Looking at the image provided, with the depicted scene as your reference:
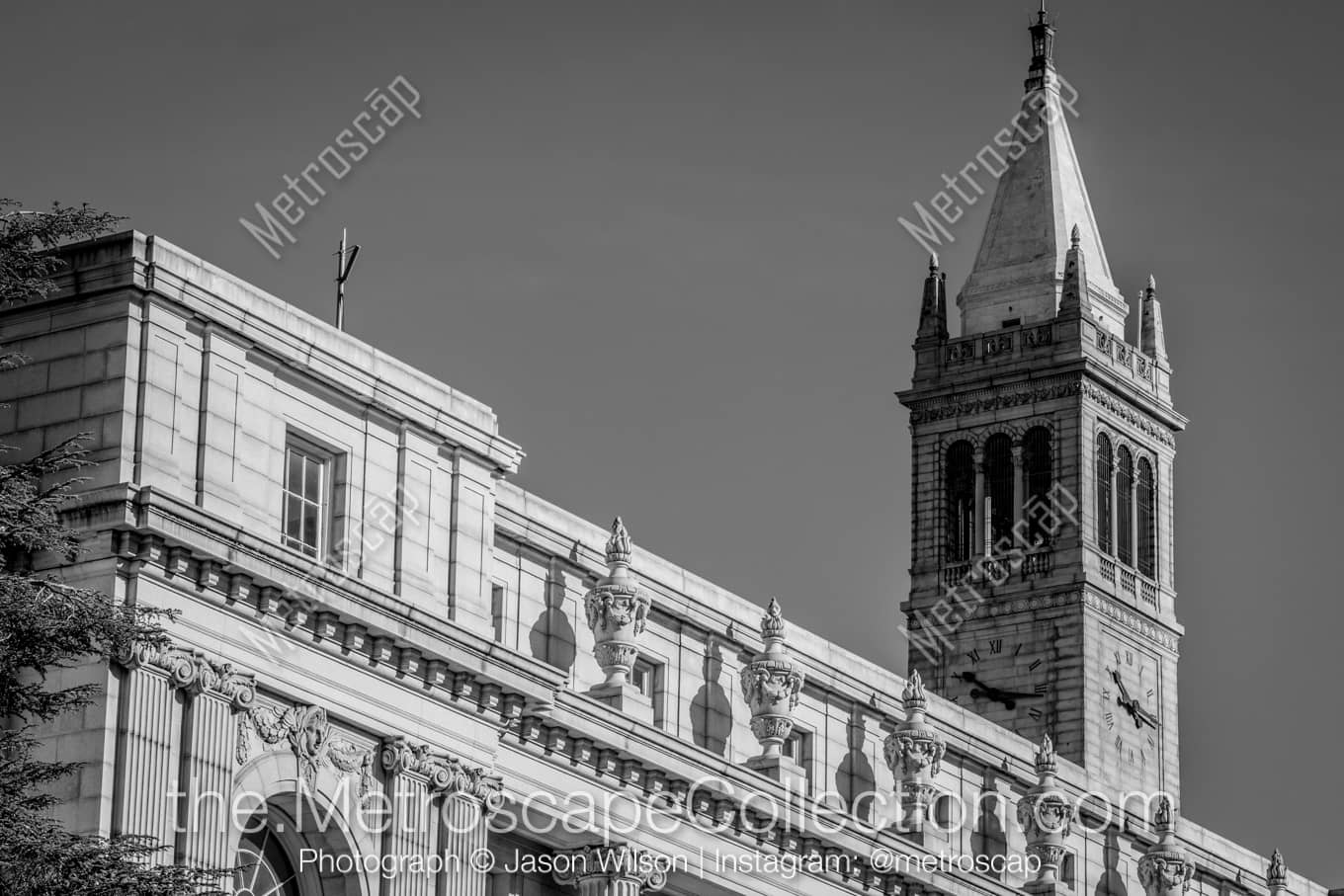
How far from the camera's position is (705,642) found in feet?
234

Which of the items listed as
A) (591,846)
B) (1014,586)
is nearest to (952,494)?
(1014,586)

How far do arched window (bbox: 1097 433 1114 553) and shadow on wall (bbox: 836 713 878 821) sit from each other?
50720 millimetres

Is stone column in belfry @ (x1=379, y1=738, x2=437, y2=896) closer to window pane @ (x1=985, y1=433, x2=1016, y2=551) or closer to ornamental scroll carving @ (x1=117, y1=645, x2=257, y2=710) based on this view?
ornamental scroll carving @ (x1=117, y1=645, x2=257, y2=710)

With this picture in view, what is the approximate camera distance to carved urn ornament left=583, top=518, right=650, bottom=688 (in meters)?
64.9

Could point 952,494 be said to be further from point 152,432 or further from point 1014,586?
point 152,432

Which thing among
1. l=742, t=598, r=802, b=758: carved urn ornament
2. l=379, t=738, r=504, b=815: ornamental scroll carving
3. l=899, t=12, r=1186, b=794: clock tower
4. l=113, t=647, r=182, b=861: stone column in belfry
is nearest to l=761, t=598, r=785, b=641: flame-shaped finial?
l=742, t=598, r=802, b=758: carved urn ornament

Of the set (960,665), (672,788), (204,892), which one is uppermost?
(960,665)

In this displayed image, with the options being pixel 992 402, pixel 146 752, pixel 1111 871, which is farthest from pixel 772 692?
pixel 992 402

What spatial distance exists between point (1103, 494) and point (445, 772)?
2789 inches

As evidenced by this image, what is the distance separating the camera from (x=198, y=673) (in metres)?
53.2

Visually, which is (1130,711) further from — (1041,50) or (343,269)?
(343,269)

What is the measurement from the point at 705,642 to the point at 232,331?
18853 millimetres

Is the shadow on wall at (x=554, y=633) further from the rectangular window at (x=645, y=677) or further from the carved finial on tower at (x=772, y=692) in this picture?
the carved finial on tower at (x=772, y=692)

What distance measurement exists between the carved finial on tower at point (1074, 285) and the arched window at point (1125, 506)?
18.3 ft
